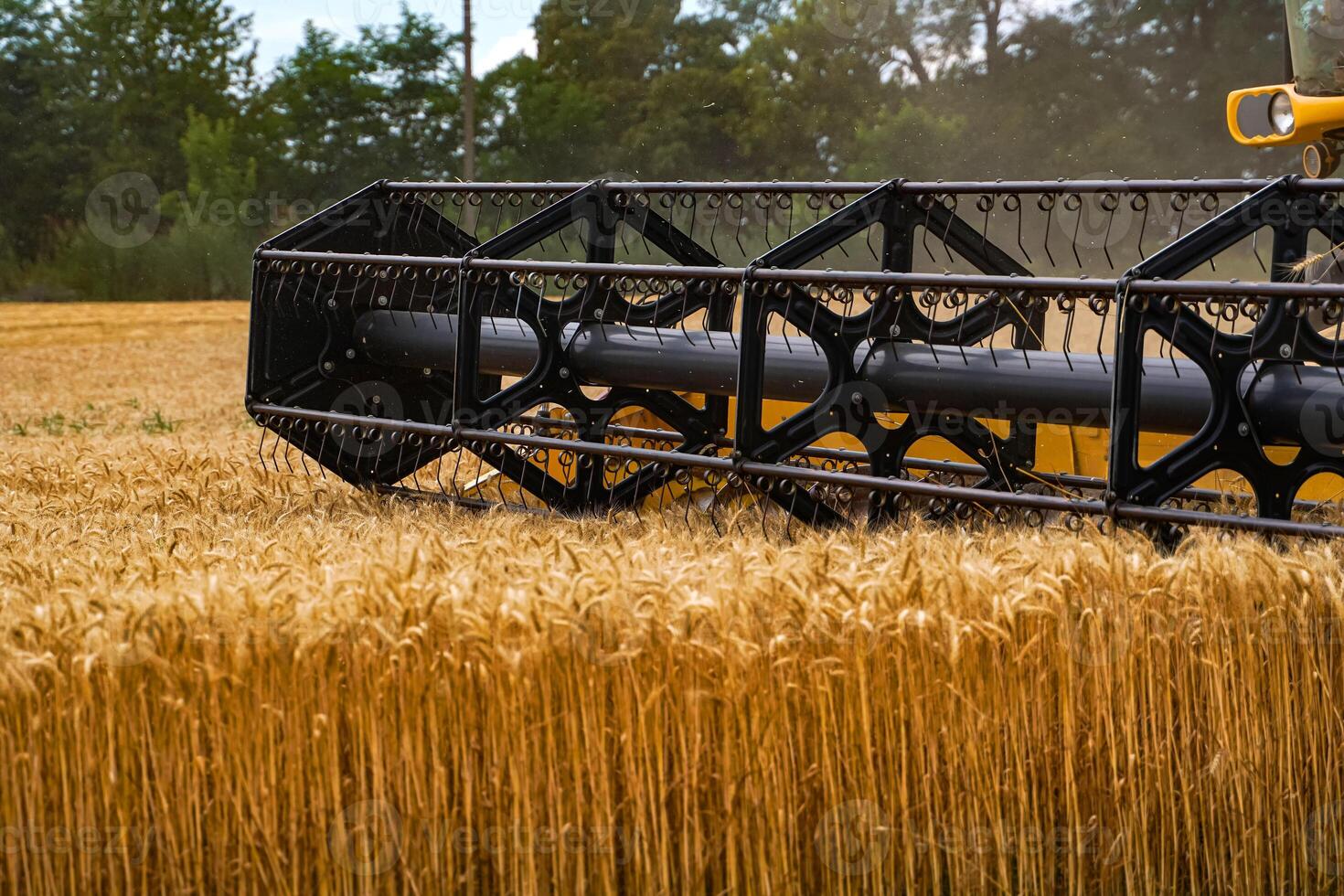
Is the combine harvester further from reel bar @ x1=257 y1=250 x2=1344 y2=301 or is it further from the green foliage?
the green foliage

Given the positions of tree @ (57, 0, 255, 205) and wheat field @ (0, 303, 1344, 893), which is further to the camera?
tree @ (57, 0, 255, 205)

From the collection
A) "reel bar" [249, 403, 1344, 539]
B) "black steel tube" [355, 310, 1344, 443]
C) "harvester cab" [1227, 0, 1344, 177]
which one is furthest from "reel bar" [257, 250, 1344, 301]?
"harvester cab" [1227, 0, 1344, 177]

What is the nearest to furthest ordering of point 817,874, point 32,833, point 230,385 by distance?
point 32,833, point 817,874, point 230,385

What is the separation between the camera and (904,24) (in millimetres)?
31312

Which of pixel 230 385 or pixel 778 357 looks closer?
pixel 778 357

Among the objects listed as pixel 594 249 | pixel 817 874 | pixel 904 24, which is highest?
pixel 904 24

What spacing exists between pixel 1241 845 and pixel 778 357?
216cm

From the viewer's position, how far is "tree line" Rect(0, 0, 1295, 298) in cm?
2730

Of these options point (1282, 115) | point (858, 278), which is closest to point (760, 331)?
point (858, 278)

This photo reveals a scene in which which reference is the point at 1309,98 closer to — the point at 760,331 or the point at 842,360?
the point at 842,360

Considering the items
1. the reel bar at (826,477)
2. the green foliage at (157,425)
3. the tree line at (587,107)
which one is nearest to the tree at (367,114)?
the tree line at (587,107)

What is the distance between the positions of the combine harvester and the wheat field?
55cm

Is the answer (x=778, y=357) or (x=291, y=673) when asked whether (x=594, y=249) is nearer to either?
(x=778, y=357)

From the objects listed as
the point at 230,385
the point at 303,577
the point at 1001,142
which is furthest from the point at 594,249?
the point at 1001,142
